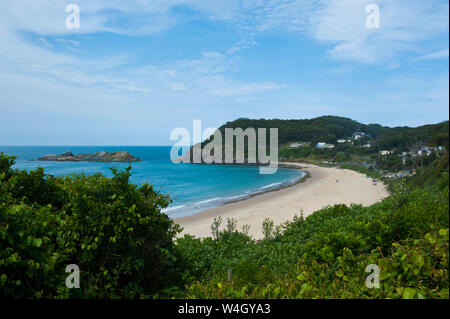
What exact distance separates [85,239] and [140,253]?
74 centimetres

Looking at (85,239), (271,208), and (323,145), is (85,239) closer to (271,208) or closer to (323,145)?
(271,208)

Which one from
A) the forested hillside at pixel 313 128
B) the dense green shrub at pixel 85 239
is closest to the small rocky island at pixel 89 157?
the forested hillside at pixel 313 128

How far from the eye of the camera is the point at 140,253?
3.66m

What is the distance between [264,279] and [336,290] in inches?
58.7

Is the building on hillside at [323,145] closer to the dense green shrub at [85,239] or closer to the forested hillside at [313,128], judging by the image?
the forested hillside at [313,128]

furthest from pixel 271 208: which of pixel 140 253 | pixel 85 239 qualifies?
pixel 85 239

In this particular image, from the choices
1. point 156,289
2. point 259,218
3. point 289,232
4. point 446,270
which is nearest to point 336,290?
point 446,270

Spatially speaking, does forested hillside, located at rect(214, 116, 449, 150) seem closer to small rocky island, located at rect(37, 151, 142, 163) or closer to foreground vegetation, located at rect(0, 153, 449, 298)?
small rocky island, located at rect(37, 151, 142, 163)

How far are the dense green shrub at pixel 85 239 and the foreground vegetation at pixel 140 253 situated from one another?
0.04 ft

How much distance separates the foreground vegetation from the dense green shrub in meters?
0.01

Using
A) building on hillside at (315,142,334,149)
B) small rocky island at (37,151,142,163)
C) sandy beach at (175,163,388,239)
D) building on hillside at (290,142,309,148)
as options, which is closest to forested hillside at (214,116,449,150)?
building on hillside at (290,142,309,148)

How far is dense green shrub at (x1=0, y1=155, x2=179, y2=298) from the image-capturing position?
2.50 meters

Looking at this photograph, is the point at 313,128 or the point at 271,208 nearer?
the point at 271,208

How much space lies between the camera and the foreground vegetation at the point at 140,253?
2475 millimetres
